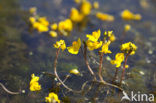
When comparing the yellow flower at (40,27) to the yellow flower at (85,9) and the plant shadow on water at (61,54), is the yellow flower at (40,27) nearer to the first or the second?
the plant shadow on water at (61,54)

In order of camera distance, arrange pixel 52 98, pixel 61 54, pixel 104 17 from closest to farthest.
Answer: pixel 52 98, pixel 61 54, pixel 104 17

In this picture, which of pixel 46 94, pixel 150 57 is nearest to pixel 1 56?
pixel 46 94

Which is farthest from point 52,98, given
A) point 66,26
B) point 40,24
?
point 40,24

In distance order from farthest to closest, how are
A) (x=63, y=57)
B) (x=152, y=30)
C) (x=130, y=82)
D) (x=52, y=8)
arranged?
1. (x=52, y=8)
2. (x=152, y=30)
3. (x=63, y=57)
4. (x=130, y=82)

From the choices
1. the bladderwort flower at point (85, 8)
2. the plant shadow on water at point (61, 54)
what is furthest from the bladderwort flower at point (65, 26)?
the bladderwort flower at point (85, 8)

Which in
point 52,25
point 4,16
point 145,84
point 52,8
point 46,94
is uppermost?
point 52,8

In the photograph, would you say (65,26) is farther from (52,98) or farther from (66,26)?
(52,98)

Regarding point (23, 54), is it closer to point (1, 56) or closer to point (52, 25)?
point (1, 56)

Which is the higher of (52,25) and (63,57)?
(52,25)

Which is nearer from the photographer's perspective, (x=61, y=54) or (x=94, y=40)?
(x=94, y=40)
